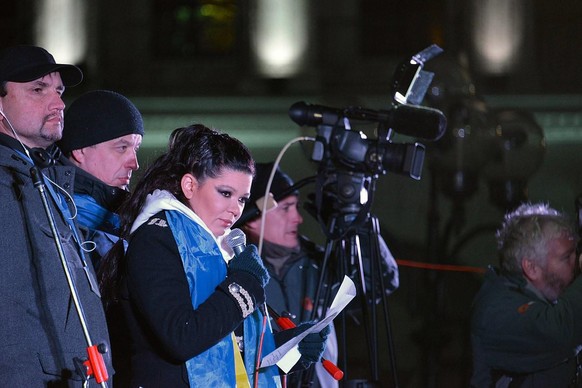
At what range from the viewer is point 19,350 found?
2020 millimetres

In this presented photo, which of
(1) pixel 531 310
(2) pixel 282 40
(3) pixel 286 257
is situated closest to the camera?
(1) pixel 531 310

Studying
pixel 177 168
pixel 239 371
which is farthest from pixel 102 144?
pixel 239 371

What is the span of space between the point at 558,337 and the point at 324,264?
0.78 m

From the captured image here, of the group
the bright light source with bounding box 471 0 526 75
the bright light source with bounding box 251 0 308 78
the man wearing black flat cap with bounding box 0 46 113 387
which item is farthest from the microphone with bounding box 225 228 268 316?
the bright light source with bounding box 251 0 308 78

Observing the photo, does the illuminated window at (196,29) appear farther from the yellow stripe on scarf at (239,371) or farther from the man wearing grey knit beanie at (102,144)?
the yellow stripe on scarf at (239,371)

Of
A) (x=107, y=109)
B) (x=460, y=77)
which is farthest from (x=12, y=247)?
(x=460, y=77)

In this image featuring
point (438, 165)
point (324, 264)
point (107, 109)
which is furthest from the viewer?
point (438, 165)

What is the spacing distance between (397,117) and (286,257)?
2.49ft

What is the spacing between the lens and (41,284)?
6.77ft

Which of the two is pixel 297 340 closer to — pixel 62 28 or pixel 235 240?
pixel 235 240

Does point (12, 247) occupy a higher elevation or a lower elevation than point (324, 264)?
higher

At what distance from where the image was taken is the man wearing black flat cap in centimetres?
202

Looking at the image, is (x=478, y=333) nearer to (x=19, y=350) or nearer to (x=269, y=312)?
(x=269, y=312)

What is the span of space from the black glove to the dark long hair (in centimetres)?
19
